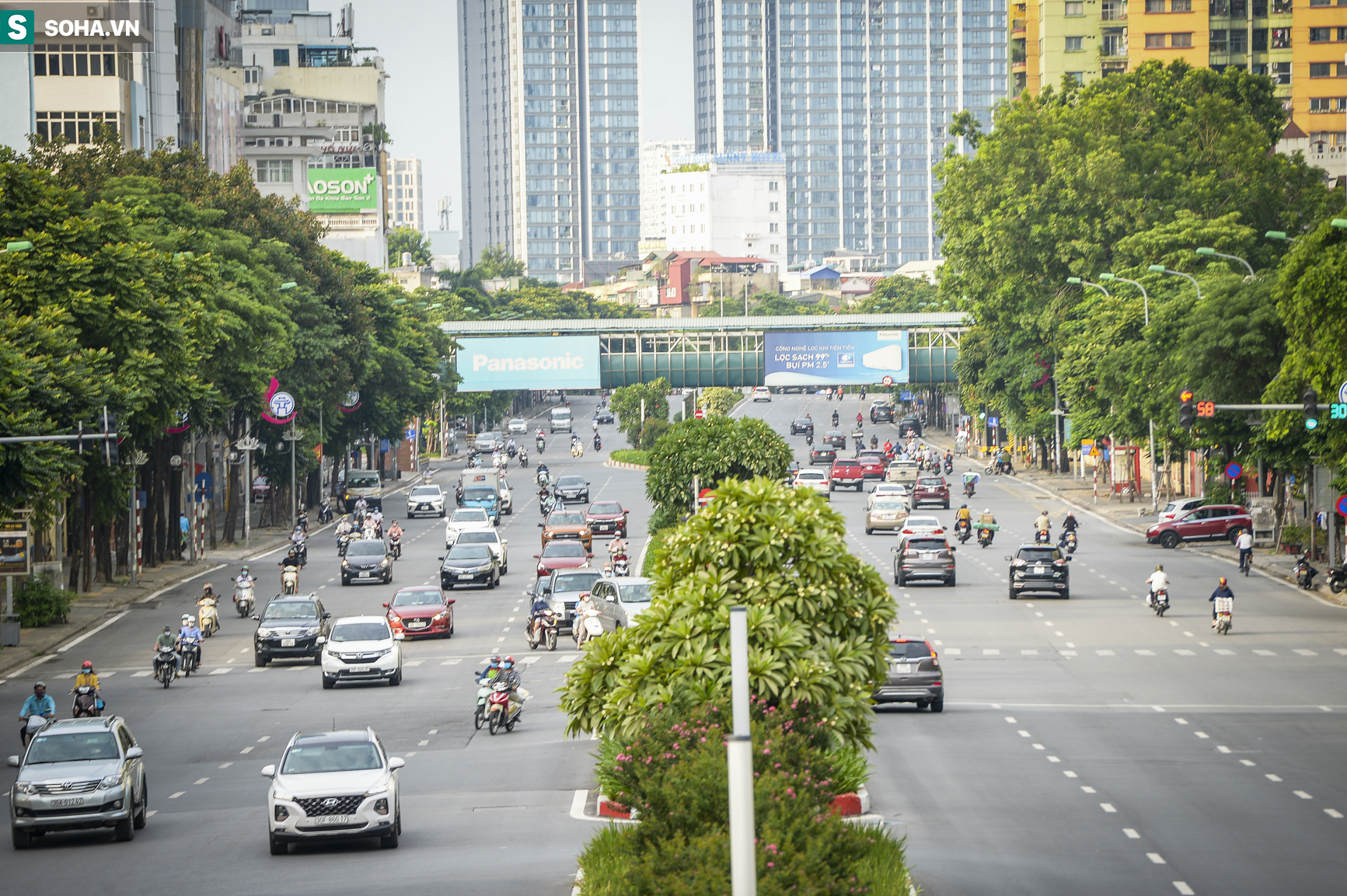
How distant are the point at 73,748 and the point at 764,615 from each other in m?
9.82

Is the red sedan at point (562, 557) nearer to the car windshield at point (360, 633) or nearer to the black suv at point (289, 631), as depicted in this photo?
the black suv at point (289, 631)

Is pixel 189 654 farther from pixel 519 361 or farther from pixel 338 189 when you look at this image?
pixel 338 189

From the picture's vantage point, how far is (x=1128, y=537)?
65.8 metres

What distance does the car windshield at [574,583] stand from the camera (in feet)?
137

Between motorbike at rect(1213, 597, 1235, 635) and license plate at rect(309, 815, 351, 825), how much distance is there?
24.5 meters

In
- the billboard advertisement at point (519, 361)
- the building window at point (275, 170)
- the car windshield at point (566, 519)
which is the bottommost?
the car windshield at point (566, 519)

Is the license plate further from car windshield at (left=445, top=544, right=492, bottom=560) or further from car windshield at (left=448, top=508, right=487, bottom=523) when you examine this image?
car windshield at (left=448, top=508, right=487, bottom=523)

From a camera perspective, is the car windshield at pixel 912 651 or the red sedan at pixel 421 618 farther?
the red sedan at pixel 421 618

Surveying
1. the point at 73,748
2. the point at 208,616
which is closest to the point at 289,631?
the point at 208,616

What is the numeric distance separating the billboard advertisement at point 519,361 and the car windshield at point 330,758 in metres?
93.3

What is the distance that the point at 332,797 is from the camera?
20.2 meters

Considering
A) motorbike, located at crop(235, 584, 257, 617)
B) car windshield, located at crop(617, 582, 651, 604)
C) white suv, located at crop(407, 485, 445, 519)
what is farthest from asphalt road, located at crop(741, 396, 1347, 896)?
white suv, located at crop(407, 485, 445, 519)

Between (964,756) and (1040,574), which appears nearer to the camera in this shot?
(964,756)

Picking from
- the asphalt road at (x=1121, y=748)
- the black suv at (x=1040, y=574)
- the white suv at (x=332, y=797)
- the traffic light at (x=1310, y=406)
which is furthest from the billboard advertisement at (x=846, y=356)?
the white suv at (x=332, y=797)
